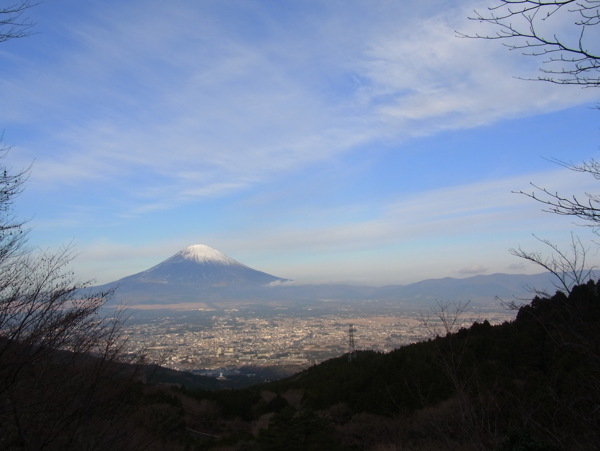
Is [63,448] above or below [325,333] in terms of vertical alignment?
above

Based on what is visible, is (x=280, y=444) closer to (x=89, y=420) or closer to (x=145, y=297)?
(x=89, y=420)

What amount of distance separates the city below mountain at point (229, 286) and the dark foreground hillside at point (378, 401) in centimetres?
8931

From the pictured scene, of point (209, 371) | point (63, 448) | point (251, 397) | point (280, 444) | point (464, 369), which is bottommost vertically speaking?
point (209, 371)

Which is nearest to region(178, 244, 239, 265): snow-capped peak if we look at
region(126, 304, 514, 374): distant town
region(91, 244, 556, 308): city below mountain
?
region(91, 244, 556, 308): city below mountain

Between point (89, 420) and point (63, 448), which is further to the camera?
point (89, 420)

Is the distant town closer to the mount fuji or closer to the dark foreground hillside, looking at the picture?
the dark foreground hillside

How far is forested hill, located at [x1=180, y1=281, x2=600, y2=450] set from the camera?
9188 millimetres

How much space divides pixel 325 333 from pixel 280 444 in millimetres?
55951

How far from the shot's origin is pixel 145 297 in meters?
119

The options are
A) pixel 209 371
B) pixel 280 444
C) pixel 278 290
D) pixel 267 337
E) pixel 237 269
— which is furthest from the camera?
pixel 237 269

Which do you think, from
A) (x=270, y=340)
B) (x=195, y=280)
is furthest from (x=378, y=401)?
(x=195, y=280)

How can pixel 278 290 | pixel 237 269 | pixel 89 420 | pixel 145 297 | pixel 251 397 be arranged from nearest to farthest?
pixel 89 420
pixel 251 397
pixel 145 297
pixel 278 290
pixel 237 269

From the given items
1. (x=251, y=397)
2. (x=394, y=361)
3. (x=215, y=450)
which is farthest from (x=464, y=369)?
(x=251, y=397)

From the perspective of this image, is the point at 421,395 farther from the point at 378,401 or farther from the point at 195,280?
the point at 195,280
